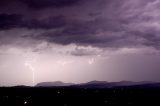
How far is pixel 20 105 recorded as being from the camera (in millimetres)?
123938

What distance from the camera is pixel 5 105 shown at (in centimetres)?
12312

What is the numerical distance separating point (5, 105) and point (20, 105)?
7392 mm
